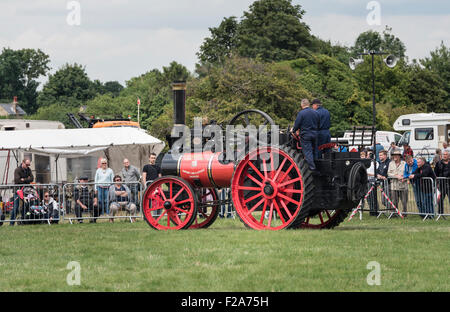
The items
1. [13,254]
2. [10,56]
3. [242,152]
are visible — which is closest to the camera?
[13,254]

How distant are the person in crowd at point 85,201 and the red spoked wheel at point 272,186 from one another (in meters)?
6.49

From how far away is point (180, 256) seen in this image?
1010 centimetres

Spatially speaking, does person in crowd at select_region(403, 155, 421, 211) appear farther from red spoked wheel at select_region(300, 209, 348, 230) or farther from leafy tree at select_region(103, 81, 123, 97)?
leafy tree at select_region(103, 81, 123, 97)

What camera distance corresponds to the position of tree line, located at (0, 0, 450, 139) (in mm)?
46438

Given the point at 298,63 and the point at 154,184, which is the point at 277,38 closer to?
the point at 298,63

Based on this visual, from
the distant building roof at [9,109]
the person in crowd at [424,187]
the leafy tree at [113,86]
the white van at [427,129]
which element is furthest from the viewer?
the leafy tree at [113,86]

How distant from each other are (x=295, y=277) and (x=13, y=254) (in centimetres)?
495

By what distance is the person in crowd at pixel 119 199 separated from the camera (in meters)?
19.0

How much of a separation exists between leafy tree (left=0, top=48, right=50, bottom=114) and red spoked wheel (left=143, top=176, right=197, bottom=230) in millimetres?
94890

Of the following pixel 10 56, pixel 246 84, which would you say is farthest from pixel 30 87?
pixel 246 84

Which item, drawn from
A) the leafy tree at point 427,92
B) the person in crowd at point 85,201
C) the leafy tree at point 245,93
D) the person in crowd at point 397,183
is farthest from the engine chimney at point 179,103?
the leafy tree at point 427,92

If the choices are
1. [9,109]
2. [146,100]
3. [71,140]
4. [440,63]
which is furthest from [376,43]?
[71,140]

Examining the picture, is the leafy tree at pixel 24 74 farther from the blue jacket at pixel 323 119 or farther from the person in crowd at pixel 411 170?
the blue jacket at pixel 323 119

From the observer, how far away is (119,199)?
19.3m
